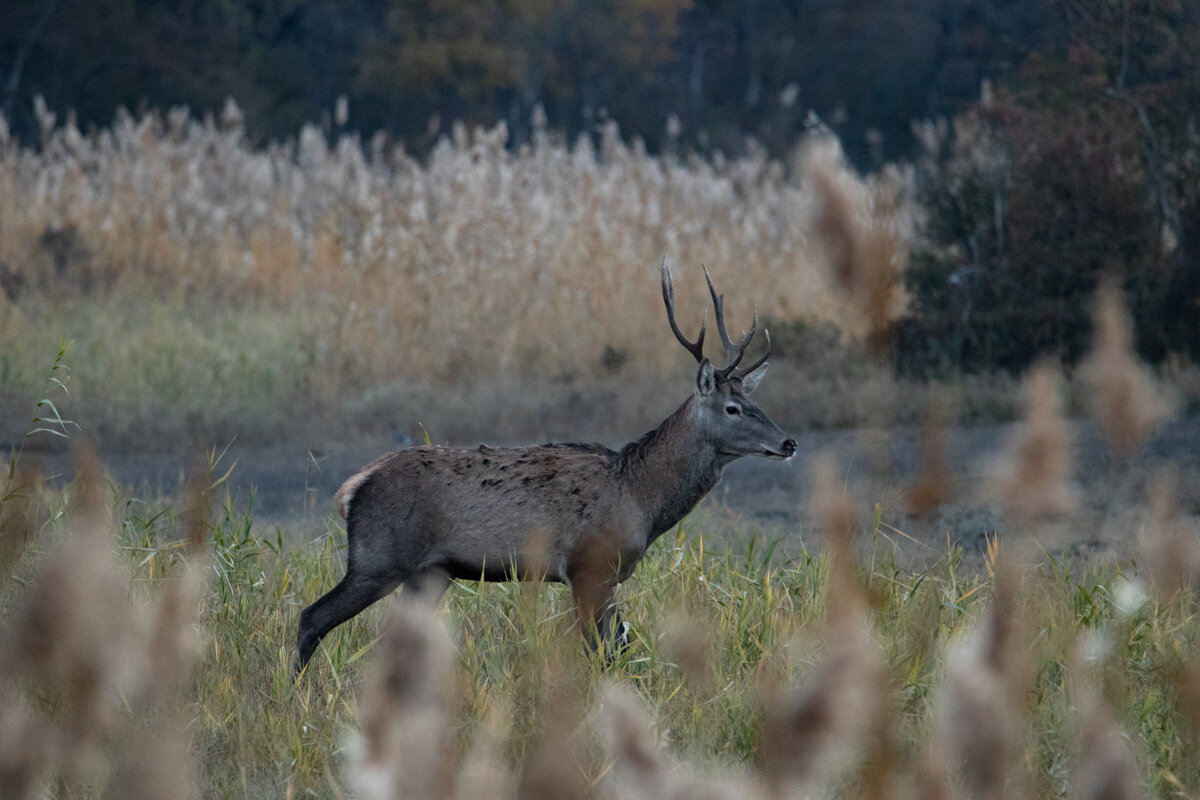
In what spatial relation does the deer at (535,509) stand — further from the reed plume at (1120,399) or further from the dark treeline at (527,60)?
the dark treeline at (527,60)

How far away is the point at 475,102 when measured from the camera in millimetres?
31031

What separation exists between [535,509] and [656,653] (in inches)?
23.8

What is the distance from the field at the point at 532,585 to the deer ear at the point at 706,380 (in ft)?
1.97

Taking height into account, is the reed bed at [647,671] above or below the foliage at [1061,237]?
above

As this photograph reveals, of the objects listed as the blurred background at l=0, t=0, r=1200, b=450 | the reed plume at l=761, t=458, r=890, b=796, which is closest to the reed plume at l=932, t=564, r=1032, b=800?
the reed plume at l=761, t=458, r=890, b=796

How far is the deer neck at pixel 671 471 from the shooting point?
5.12 meters

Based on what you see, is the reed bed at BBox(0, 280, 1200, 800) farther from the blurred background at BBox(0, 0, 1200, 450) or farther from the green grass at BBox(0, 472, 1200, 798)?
the blurred background at BBox(0, 0, 1200, 450)

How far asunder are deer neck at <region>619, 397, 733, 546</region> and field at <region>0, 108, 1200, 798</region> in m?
0.28

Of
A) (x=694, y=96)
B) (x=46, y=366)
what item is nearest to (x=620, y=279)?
(x=46, y=366)

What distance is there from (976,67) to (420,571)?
28.8 m

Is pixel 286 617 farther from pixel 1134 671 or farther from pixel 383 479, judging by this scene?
pixel 1134 671

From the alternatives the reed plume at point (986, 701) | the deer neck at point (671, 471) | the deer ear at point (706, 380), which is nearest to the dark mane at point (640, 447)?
the deer neck at point (671, 471)

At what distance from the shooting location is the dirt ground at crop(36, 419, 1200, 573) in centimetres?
718

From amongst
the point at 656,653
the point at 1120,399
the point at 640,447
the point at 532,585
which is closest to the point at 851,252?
the point at 1120,399
